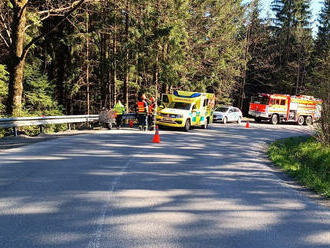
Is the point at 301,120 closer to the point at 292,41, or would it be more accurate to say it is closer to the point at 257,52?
the point at 257,52

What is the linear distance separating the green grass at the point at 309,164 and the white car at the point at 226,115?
14.3 metres

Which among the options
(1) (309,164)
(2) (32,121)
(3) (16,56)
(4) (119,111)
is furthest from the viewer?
(4) (119,111)

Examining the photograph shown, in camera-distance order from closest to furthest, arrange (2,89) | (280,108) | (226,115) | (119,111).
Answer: (119,111)
(2,89)
(226,115)
(280,108)

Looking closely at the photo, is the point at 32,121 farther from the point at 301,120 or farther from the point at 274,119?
the point at 301,120

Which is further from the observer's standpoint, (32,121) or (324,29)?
(324,29)

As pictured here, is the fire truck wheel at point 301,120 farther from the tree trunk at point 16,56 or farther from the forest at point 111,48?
the tree trunk at point 16,56

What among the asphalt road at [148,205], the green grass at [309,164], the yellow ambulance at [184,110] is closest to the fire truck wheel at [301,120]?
the yellow ambulance at [184,110]

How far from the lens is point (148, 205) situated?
5723mm

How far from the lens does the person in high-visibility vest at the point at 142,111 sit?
61.2 feet

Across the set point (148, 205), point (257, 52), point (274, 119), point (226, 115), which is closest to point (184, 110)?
point (226, 115)

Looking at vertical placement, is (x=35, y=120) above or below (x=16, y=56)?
below

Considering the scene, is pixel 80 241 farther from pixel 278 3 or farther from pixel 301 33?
pixel 278 3

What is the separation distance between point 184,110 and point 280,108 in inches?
712

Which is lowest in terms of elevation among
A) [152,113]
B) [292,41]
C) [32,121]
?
[32,121]
